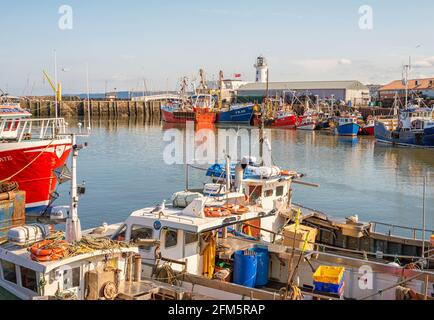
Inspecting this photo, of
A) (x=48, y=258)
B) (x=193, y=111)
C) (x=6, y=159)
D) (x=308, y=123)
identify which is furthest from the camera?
(x=193, y=111)

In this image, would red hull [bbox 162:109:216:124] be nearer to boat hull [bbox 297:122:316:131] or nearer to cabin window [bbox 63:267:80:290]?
boat hull [bbox 297:122:316:131]

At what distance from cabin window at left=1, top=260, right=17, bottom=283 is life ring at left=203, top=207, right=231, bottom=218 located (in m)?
3.59

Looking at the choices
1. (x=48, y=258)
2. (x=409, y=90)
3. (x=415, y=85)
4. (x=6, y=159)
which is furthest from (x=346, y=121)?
(x=48, y=258)

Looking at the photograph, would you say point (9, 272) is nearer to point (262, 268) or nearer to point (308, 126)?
point (262, 268)

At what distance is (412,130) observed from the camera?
53844 millimetres

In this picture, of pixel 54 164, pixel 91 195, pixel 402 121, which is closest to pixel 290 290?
pixel 54 164

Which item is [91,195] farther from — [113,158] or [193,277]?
[193,277]

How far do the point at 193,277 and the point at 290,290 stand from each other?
2.05m

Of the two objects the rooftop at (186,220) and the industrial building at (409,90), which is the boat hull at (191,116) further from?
the rooftop at (186,220)

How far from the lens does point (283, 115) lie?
77.7 meters

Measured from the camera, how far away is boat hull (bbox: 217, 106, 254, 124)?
3211 inches

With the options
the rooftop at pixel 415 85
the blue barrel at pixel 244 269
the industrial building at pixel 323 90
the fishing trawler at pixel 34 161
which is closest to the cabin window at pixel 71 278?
the blue barrel at pixel 244 269

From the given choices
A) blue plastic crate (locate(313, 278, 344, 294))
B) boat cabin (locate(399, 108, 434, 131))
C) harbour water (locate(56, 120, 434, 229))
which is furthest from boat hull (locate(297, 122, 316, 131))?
blue plastic crate (locate(313, 278, 344, 294))

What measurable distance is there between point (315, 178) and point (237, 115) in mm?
49384
